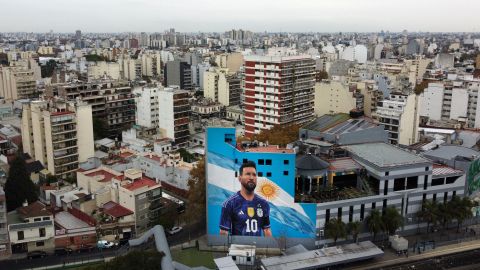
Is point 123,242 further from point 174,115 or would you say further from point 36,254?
point 174,115

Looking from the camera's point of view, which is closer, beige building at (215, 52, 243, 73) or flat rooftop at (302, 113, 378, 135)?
flat rooftop at (302, 113, 378, 135)

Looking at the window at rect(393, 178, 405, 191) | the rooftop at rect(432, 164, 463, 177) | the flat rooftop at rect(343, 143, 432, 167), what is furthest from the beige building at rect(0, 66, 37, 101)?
the rooftop at rect(432, 164, 463, 177)

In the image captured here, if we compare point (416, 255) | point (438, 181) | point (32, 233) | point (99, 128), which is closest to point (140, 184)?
point (32, 233)

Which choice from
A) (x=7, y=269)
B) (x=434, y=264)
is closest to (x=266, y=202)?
(x=434, y=264)

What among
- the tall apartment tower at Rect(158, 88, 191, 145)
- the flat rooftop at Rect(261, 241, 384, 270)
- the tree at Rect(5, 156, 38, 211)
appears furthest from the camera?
the tall apartment tower at Rect(158, 88, 191, 145)

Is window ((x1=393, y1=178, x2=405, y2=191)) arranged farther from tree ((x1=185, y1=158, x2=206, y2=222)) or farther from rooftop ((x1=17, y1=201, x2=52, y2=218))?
rooftop ((x1=17, y1=201, x2=52, y2=218))

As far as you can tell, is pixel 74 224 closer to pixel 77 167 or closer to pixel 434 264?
pixel 77 167
